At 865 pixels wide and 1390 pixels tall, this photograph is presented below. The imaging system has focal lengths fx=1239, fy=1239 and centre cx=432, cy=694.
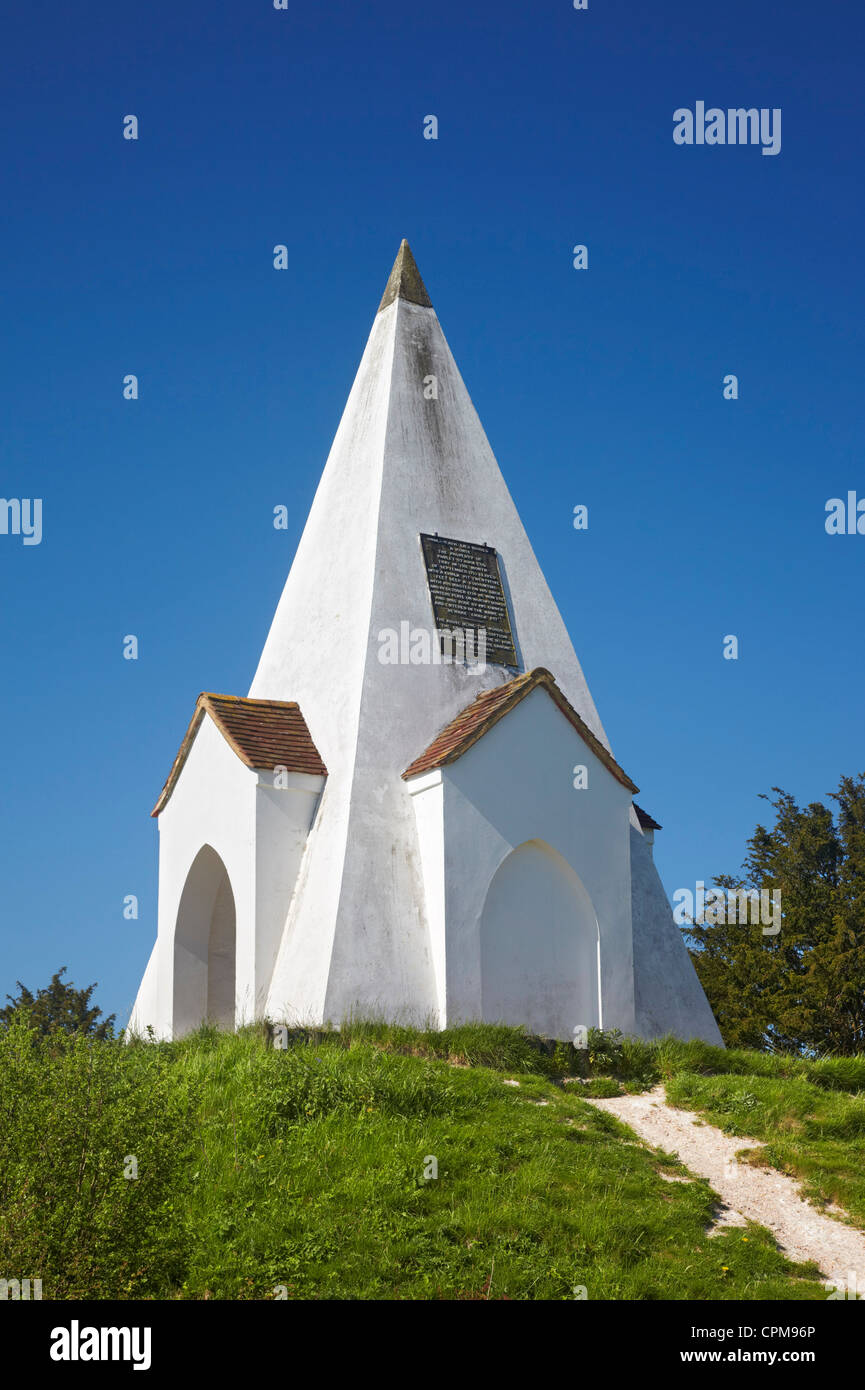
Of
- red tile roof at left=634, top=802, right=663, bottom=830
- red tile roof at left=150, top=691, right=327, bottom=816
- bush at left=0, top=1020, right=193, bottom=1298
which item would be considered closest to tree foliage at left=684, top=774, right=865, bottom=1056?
red tile roof at left=634, top=802, right=663, bottom=830

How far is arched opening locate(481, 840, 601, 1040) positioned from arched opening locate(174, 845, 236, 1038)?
3842 mm

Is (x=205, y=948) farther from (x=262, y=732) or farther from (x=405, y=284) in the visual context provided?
(x=405, y=284)

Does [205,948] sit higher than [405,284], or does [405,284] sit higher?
[405,284]

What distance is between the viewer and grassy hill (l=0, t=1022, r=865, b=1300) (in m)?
7.31

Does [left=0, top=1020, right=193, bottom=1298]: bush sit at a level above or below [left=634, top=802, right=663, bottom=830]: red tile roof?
below

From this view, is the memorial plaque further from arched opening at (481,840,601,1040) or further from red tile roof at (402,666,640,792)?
arched opening at (481,840,601,1040)

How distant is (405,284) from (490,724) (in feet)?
26.0

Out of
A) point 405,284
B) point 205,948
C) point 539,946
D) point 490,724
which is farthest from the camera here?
point 405,284

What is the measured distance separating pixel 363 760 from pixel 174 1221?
7.35 m

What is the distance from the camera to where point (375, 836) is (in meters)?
14.2

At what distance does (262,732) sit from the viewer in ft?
50.1

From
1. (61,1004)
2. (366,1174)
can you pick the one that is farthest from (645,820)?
(61,1004)

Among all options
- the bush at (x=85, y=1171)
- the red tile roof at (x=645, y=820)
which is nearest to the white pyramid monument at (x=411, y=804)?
the red tile roof at (x=645, y=820)

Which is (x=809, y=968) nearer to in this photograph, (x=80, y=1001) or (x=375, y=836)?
(x=375, y=836)
